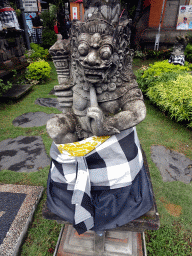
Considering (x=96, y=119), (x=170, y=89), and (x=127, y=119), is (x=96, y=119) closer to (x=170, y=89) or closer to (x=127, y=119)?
(x=127, y=119)

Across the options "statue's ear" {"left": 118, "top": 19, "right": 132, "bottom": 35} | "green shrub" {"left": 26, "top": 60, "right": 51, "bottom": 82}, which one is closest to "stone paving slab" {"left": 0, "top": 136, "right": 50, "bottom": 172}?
"statue's ear" {"left": 118, "top": 19, "right": 132, "bottom": 35}

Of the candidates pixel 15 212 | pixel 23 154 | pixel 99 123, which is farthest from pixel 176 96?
pixel 15 212

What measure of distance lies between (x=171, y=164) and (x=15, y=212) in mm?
2600

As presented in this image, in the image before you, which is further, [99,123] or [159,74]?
[159,74]

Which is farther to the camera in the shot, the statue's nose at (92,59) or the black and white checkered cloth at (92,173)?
the black and white checkered cloth at (92,173)

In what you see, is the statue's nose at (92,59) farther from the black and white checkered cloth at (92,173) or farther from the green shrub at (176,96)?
the green shrub at (176,96)

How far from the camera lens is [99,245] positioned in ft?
6.59

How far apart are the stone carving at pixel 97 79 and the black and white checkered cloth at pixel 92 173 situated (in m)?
0.20

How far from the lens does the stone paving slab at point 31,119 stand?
4.66 m

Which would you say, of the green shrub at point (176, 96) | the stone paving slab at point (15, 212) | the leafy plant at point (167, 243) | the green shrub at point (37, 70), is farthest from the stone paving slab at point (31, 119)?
the leafy plant at point (167, 243)

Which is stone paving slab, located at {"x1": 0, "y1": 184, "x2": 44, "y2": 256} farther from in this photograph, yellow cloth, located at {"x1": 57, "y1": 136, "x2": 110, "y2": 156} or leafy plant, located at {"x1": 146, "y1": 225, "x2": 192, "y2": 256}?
leafy plant, located at {"x1": 146, "y1": 225, "x2": 192, "y2": 256}

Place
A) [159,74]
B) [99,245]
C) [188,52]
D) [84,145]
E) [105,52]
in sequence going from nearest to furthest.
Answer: [105,52] < [84,145] < [99,245] < [159,74] < [188,52]

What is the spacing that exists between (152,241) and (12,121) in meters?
4.08

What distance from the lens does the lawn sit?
221 cm
